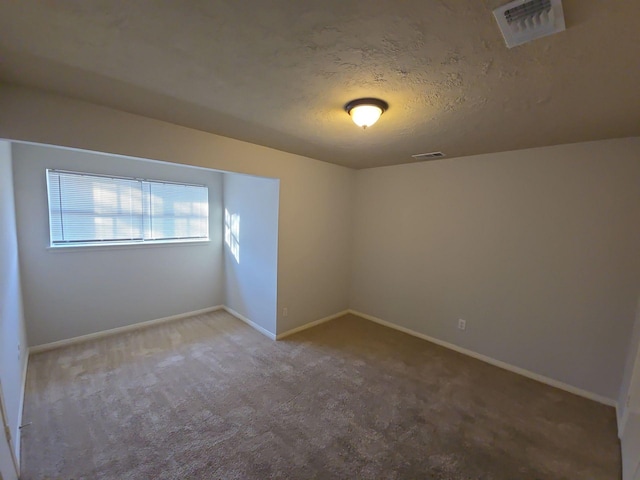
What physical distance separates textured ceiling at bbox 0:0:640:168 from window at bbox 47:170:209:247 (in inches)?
70.5

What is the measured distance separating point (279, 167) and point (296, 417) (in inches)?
104

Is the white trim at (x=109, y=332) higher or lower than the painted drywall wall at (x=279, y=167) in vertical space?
lower

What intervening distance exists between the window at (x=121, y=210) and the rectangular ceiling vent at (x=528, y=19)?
13.5 feet

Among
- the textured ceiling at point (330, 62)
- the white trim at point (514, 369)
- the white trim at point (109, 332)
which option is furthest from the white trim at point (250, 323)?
the textured ceiling at point (330, 62)

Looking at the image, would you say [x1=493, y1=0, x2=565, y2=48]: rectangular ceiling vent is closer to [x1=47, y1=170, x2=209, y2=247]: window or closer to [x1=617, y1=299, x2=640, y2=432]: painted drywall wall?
[x1=617, y1=299, x2=640, y2=432]: painted drywall wall

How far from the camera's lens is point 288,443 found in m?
1.95

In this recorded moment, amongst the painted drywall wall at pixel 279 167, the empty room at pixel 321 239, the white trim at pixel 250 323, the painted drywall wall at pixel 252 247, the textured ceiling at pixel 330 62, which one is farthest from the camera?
the white trim at pixel 250 323

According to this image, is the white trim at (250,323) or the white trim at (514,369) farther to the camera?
the white trim at (250,323)

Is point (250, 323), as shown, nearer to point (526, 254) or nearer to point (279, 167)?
point (279, 167)

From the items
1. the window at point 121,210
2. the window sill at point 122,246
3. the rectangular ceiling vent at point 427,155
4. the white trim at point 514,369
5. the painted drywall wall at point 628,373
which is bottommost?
the white trim at point 514,369

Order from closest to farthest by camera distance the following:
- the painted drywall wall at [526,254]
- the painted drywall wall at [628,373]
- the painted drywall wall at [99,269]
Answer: the painted drywall wall at [628,373] < the painted drywall wall at [526,254] < the painted drywall wall at [99,269]

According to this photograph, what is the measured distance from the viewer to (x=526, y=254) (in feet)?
9.43

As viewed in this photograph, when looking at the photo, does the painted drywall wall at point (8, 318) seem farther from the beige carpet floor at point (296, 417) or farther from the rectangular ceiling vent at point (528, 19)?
the rectangular ceiling vent at point (528, 19)

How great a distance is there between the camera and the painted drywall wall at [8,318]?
1770 millimetres
